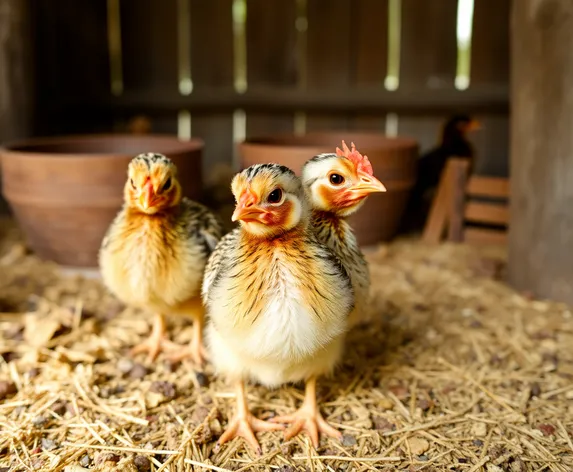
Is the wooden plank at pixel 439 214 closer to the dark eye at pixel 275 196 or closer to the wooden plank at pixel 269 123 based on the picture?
the wooden plank at pixel 269 123

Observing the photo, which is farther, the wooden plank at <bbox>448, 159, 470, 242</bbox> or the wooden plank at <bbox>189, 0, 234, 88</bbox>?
the wooden plank at <bbox>189, 0, 234, 88</bbox>

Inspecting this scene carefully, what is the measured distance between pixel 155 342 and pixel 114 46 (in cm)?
389

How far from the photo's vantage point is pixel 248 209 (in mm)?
1549

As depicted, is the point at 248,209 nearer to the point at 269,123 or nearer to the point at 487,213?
the point at 487,213

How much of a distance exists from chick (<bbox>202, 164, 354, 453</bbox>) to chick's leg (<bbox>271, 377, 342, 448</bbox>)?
254mm

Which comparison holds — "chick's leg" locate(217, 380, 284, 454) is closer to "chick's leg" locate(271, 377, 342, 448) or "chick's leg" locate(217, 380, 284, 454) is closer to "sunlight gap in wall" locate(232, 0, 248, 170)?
"chick's leg" locate(271, 377, 342, 448)

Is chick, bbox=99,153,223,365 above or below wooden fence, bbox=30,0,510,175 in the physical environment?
below

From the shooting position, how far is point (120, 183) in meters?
3.09

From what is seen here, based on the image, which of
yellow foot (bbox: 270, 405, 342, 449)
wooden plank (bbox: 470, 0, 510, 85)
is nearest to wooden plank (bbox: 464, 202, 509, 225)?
wooden plank (bbox: 470, 0, 510, 85)

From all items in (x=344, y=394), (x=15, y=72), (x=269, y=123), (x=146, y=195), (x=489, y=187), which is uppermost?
(x=15, y=72)

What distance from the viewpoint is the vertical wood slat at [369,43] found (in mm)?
5109

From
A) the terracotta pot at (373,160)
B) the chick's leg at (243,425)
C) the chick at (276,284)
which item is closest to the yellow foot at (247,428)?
the chick's leg at (243,425)

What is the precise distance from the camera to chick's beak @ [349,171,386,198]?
5.97 ft

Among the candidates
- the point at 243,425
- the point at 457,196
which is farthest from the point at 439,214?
the point at 243,425
